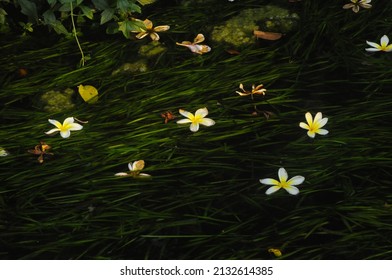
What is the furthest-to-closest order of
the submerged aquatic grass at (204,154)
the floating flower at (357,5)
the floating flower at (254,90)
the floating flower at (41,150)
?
1. the floating flower at (357,5)
2. the floating flower at (254,90)
3. the floating flower at (41,150)
4. the submerged aquatic grass at (204,154)

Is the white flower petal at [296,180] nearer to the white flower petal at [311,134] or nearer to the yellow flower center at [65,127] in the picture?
the white flower petal at [311,134]

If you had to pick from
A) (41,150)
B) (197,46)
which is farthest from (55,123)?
(197,46)

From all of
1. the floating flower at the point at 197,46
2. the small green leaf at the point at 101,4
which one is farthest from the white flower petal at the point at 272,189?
the small green leaf at the point at 101,4

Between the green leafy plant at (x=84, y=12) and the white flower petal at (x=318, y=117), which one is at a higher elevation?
the green leafy plant at (x=84, y=12)

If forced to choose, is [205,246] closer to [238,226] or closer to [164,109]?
[238,226]

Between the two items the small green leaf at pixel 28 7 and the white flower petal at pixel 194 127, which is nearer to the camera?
the white flower petal at pixel 194 127

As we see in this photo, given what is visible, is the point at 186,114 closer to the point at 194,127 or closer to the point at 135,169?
the point at 194,127
